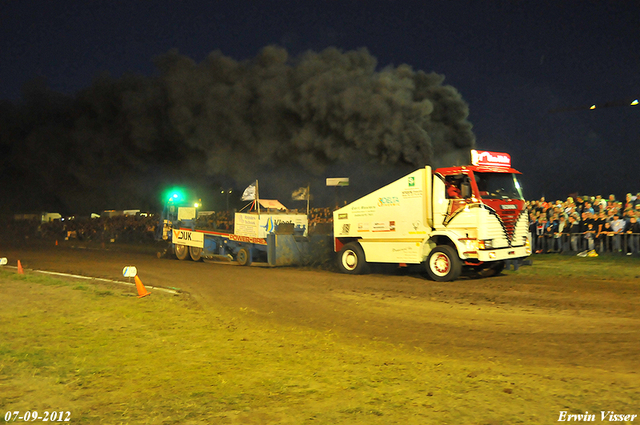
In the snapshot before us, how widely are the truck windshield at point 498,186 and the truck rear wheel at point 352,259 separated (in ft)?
13.0

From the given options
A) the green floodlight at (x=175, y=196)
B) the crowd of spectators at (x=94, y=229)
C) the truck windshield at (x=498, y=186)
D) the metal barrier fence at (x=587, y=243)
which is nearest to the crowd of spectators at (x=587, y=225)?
the metal barrier fence at (x=587, y=243)

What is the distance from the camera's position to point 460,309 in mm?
8766

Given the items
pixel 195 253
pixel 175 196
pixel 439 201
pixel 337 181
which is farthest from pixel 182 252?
pixel 439 201

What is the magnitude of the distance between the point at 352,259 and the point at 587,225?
839 cm

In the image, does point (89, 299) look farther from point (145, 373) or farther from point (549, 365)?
point (549, 365)

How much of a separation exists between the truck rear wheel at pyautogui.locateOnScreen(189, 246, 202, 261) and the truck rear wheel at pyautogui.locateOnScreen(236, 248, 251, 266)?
2.62 metres

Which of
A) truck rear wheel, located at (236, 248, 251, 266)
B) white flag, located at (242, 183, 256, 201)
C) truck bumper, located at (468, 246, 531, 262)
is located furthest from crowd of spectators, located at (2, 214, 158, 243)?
truck bumper, located at (468, 246, 531, 262)

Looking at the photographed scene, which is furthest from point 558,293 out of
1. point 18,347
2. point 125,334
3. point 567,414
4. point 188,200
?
point 188,200

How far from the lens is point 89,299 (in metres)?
9.90

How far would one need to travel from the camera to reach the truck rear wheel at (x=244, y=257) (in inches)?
701

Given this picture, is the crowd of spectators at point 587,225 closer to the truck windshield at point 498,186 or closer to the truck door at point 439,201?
the truck windshield at point 498,186

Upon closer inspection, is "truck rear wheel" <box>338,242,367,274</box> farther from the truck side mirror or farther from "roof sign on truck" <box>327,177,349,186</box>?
the truck side mirror

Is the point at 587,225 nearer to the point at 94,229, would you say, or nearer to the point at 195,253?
the point at 195,253

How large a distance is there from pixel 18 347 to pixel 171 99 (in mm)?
22160
